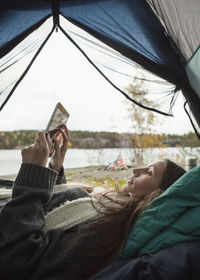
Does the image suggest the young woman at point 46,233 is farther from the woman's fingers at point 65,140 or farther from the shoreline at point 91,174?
the shoreline at point 91,174

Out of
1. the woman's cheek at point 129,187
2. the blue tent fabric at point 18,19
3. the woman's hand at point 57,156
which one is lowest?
the woman's cheek at point 129,187

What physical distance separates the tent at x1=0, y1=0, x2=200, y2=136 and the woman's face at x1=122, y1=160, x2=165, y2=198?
1.58 ft

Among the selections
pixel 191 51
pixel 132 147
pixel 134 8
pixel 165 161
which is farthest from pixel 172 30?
pixel 132 147

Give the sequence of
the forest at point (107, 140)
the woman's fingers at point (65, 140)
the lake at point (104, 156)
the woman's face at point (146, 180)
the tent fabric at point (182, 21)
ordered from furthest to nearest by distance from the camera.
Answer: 1. the lake at point (104, 156)
2. the forest at point (107, 140)
3. the woman's fingers at point (65, 140)
4. the tent fabric at point (182, 21)
5. the woman's face at point (146, 180)

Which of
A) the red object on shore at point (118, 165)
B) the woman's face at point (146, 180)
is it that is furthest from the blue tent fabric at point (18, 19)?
the red object on shore at point (118, 165)

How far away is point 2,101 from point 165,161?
1.29m

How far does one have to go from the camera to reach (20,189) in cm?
97

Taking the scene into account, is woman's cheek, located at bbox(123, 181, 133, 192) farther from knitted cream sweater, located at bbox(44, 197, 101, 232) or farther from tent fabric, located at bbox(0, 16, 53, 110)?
tent fabric, located at bbox(0, 16, 53, 110)

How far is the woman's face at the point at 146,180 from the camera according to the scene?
1.22 m

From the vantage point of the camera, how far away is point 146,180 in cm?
123

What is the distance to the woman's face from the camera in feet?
4.00

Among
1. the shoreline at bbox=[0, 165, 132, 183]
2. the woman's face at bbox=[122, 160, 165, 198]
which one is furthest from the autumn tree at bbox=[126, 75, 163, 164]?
the woman's face at bbox=[122, 160, 165, 198]

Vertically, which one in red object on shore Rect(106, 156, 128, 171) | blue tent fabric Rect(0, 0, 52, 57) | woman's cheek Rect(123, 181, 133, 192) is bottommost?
red object on shore Rect(106, 156, 128, 171)

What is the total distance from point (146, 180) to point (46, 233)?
0.53 m
